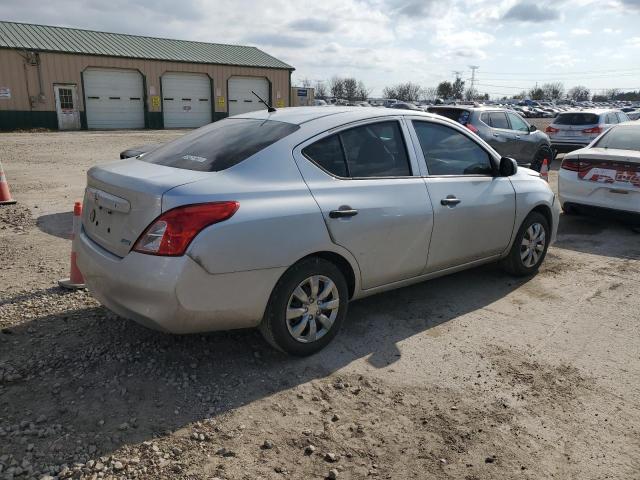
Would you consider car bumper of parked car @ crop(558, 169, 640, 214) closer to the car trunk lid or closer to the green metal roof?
the car trunk lid

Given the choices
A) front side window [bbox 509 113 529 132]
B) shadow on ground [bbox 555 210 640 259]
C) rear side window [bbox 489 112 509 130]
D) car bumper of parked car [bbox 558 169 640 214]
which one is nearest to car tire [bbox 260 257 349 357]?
shadow on ground [bbox 555 210 640 259]

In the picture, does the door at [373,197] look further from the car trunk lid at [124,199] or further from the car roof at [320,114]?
the car trunk lid at [124,199]

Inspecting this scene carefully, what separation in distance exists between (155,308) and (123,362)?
71 centimetres

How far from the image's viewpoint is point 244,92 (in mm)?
36281

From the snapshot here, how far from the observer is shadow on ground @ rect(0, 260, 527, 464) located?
286 cm

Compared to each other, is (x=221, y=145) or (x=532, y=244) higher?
(x=221, y=145)

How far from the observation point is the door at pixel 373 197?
3590 millimetres

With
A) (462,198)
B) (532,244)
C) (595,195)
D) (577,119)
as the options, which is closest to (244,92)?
(577,119)

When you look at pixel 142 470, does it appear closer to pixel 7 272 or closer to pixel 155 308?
pixel 155 308

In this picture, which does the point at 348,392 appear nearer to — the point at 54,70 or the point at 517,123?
the point at 517,123

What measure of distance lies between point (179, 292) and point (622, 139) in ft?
24.6

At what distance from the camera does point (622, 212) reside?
23.5 ft

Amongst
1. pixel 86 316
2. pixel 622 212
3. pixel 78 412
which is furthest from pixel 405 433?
pixel 622 212

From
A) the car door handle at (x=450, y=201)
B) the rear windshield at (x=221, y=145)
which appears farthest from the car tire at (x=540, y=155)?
the rear windshield at (x=221, y=145)
